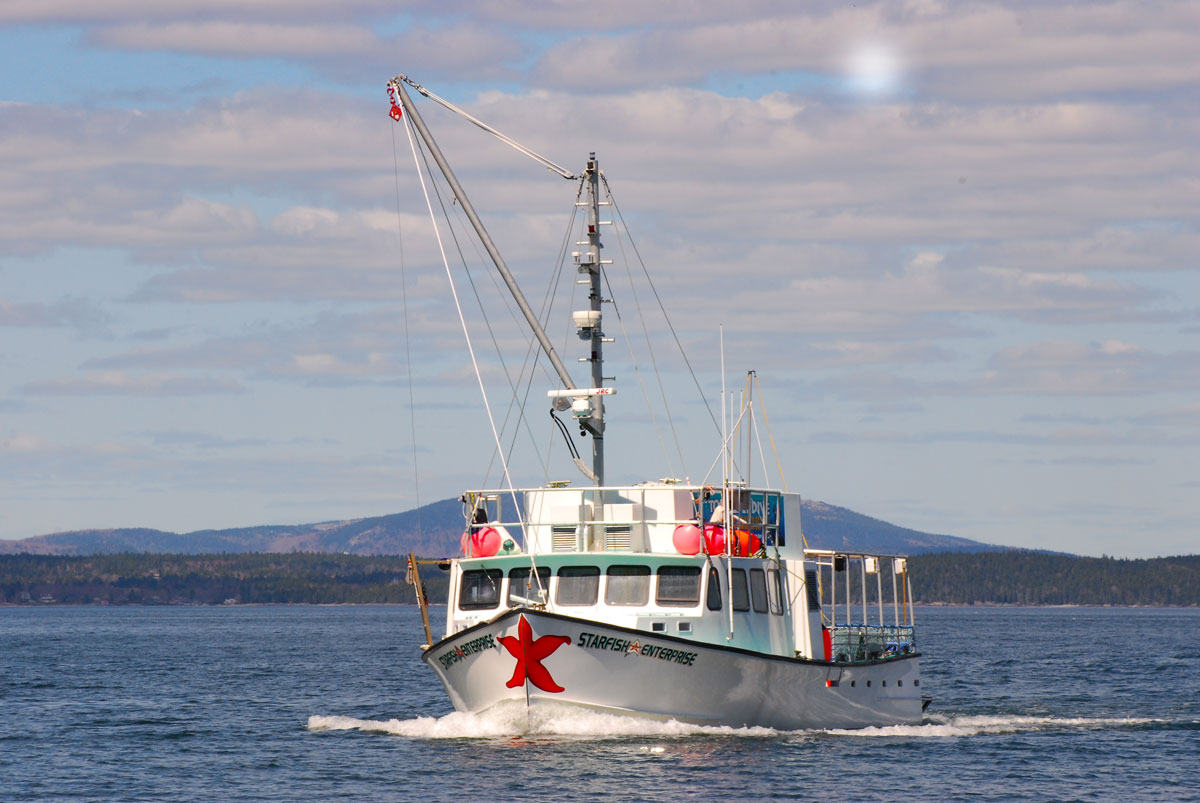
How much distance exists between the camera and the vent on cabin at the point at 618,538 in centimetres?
4094

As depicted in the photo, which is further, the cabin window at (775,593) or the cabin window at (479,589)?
the cabin window at (775,593)

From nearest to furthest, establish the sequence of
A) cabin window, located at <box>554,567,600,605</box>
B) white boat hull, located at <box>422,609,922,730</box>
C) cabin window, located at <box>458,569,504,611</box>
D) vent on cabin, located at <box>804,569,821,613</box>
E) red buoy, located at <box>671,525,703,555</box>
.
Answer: white boat hull, located at <box>422,609,922,730</box> → red buoy, located at <box>671,525,703,555</box> → cabin window, located at <box>554,567,600,605</box> → cabin window, located at <box>458,569,504,611</box> → vent on cabin, located at <box>804,569,821,613</box>

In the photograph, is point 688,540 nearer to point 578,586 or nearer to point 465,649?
point 578,586

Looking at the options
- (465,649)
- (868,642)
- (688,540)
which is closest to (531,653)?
(465,649)

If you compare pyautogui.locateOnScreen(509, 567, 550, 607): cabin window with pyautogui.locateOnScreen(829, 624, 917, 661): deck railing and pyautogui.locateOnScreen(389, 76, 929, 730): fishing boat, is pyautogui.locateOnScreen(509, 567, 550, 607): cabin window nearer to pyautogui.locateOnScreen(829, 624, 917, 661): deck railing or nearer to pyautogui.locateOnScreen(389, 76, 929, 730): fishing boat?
pyautogui.locateOnScreen(389, 76, 929, 730): fishing boat

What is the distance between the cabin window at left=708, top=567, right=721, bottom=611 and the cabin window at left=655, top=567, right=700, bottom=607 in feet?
1.00

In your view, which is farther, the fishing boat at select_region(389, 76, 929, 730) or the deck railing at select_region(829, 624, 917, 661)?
the deck railing at select_region(829, 624, 917, 661)

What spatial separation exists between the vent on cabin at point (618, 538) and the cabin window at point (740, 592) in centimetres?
259

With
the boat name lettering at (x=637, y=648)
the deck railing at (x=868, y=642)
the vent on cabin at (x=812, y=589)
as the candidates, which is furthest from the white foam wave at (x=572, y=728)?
the vent on cabin at (x=812, y=589)

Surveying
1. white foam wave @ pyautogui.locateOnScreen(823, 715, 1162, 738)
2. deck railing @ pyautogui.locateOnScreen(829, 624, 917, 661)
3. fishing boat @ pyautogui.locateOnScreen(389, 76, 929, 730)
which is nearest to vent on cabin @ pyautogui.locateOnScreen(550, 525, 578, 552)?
fishing boat @ pyautogui.locateOnScreen(389, 76, 929, 730)

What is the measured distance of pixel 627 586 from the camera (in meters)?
40.3

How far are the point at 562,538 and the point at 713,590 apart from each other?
3834 mm

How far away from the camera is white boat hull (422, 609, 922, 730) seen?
37.9 meters

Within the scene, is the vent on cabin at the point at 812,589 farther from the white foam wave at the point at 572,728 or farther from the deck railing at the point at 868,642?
the white foam wave at the point at 572,728
